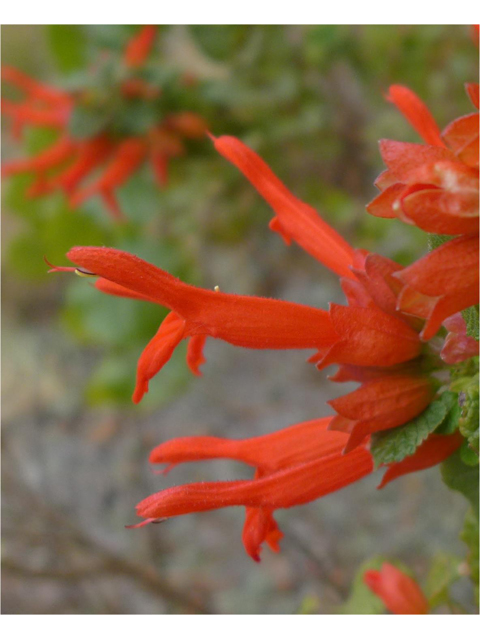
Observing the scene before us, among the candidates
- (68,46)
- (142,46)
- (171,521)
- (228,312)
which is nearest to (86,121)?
(142,46)

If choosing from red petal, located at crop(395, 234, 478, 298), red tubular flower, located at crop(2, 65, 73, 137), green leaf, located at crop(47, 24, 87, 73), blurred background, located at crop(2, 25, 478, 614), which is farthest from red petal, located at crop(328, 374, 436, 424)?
green leaf, located at crop(47, 24, 87, 73)

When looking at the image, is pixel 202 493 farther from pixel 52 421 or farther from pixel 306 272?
pixel 52 421

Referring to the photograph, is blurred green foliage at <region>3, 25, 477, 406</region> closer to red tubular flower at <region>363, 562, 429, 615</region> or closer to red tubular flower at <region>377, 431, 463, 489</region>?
red tubular flower at <region>363, 562, 429, 615</region>

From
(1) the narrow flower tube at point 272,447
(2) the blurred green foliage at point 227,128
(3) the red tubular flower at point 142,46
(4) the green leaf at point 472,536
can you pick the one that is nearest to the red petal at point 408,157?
(1) the narrow flower tube at point 272,447

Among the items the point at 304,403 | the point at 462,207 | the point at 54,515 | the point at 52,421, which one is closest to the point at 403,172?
the point at 462,207

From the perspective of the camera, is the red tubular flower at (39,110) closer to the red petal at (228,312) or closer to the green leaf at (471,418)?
the red petal at (228,312)

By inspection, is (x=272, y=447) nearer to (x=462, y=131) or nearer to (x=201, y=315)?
(x=201, y=315)
